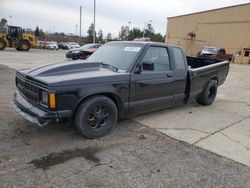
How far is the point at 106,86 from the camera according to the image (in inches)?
150

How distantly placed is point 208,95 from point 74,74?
426 cm

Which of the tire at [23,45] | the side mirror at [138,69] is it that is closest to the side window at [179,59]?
the side mirror at [138,69]

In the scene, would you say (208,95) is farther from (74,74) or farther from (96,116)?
(74,74)

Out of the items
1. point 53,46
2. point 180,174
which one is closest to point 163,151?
point 180,174

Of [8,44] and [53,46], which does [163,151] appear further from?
[53,46]

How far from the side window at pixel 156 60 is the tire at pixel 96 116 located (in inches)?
42.7

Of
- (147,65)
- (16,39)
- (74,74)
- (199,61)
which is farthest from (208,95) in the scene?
(16,39)

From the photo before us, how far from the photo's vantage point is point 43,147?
3.50 metres

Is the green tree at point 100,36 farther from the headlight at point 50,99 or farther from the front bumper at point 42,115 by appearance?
the headlight at point 50,99

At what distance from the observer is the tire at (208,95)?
636 cm

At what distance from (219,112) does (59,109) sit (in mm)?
4300

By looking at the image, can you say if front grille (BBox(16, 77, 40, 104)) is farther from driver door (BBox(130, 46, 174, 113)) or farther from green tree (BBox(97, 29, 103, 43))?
green tree (BBox(97, 29, 103, 43))

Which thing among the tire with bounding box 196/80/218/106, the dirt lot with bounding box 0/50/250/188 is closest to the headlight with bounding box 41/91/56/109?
the dirt lot with bounding box 0/50/250/188

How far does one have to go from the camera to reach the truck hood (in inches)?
135
